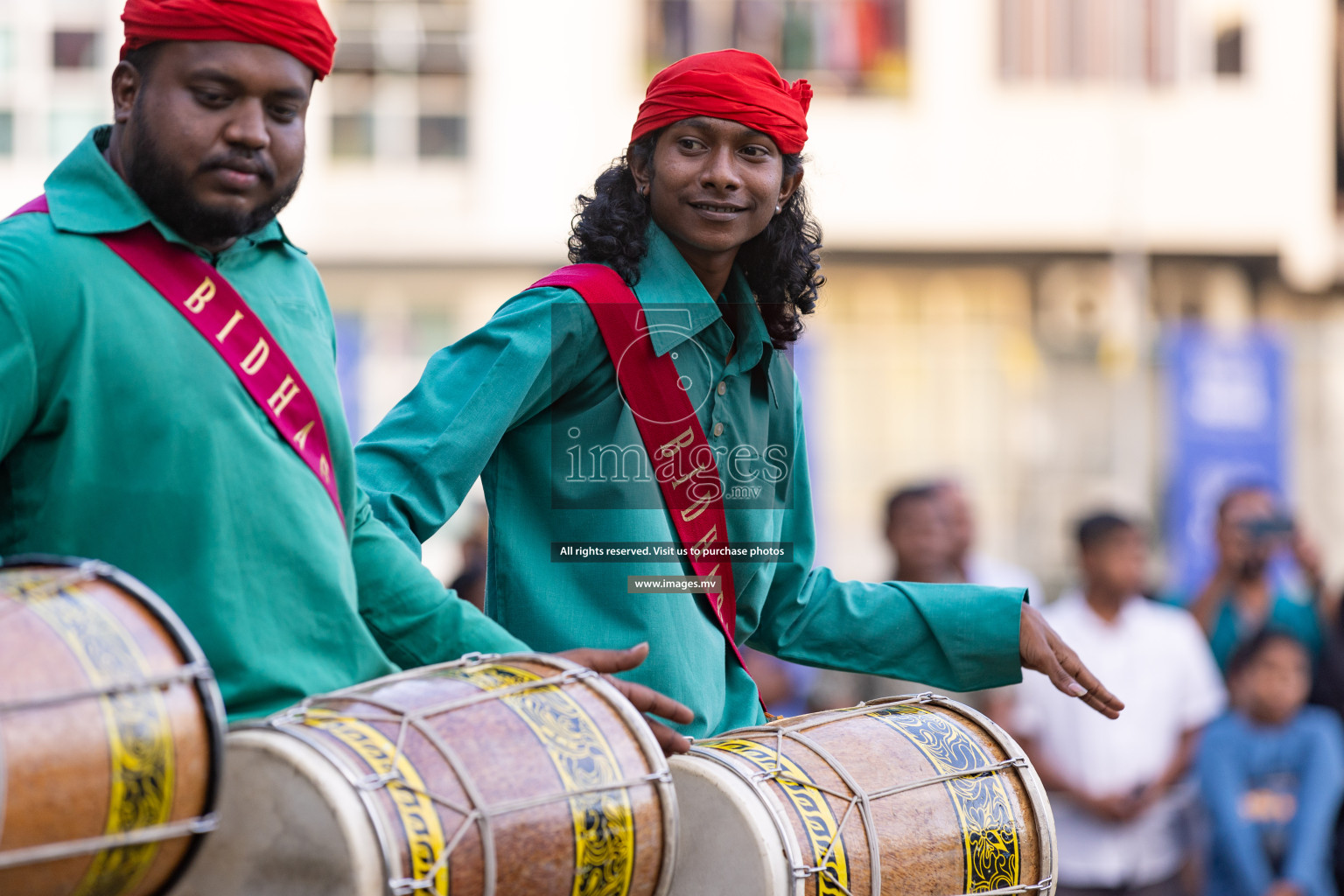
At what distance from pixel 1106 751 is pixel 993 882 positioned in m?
4.10

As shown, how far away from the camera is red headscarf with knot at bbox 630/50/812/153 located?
10.5 ft

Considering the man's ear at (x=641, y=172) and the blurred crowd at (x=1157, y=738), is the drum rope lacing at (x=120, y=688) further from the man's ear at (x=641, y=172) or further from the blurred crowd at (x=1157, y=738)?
the blurred crowd at (x=1157, y=738)

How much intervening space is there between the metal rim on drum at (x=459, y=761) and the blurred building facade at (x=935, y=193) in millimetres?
15136

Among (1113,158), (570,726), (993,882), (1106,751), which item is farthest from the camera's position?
(1113,158)

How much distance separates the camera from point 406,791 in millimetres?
2217

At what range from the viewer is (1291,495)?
58.3 ft

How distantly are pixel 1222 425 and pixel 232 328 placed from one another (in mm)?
16129

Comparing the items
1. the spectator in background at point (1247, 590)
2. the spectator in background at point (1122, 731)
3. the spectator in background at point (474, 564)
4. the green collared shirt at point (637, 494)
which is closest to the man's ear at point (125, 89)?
the green collared shirt at point (637, 494)

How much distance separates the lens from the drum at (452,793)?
215cm

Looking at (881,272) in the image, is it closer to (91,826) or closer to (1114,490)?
(1114,490)

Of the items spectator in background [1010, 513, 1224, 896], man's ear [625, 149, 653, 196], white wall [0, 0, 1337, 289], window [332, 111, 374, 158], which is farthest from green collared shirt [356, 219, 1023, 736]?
window [332, 111, 374, 158]

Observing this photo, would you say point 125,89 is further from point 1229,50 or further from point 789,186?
point 1229,50

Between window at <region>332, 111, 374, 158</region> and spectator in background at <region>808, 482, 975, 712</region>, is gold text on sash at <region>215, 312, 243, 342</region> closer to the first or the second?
spectator in background at <region>808, 482, 975, 712</region>

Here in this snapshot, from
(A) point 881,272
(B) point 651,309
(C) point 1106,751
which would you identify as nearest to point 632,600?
(B) point 651,309
